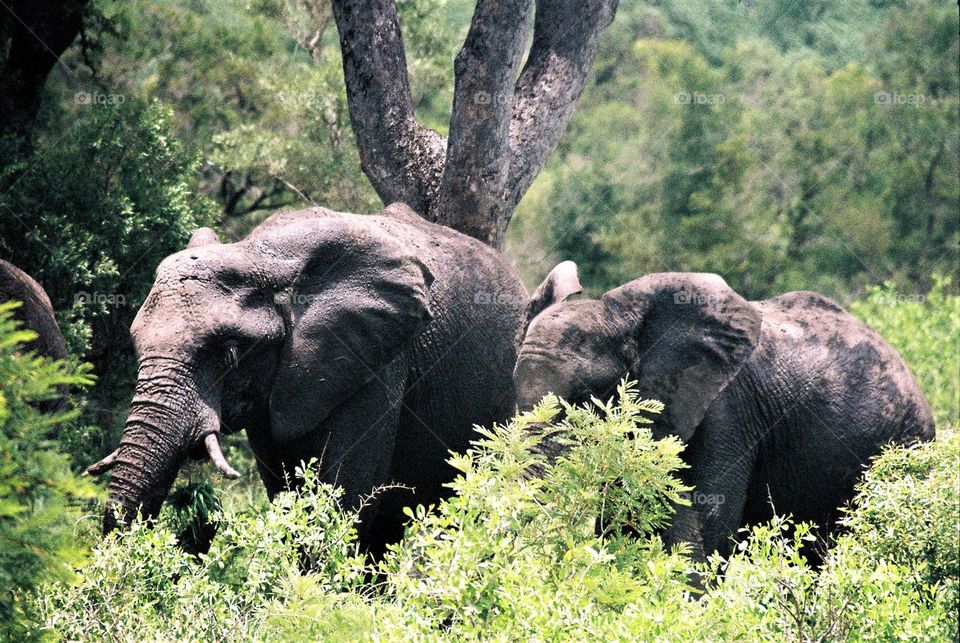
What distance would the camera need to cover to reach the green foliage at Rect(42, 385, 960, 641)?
6188 millimetres

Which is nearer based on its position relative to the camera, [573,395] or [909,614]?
[909,614]

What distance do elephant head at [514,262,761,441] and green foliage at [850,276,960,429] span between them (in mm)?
5755

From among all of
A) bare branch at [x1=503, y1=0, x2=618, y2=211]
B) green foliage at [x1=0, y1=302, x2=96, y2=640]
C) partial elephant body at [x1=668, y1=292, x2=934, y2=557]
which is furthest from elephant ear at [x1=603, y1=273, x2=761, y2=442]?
green foliage at [x1=0, y1=302, x2=96, y2=640]

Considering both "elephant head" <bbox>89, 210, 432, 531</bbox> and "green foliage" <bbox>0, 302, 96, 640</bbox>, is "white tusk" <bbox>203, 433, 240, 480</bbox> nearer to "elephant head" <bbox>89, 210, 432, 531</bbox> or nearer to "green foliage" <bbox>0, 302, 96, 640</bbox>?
"elephant head" <bbox>89, 210, 432, 531</bbox>

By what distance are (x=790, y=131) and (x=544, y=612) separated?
1503 inches

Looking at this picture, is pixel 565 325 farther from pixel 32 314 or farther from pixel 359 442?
pixel 32 314

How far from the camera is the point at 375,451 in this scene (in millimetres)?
8742

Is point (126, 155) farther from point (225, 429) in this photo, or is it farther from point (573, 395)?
point (573, 395)

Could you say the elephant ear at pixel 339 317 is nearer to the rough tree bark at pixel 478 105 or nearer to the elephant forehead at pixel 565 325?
the elephant forehead at pixel 565 325

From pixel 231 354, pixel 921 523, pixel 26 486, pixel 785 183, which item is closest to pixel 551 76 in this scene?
pixel 231 354

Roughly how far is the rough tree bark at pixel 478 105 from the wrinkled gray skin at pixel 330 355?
1.42m

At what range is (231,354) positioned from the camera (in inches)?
312

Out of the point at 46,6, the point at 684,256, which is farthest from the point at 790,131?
the point at 46,6

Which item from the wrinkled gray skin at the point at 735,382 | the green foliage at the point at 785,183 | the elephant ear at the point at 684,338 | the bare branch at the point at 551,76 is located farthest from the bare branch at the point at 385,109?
the green foliage at the point at 785,183
